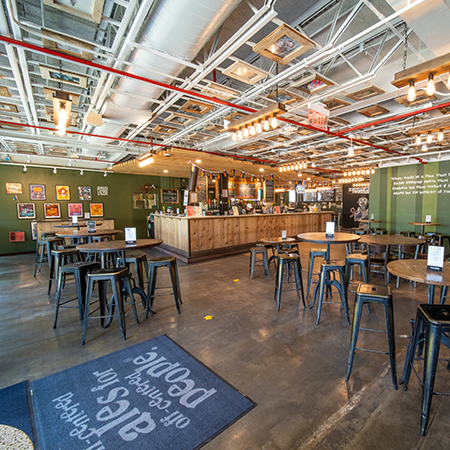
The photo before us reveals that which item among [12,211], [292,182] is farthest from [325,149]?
[12,211]

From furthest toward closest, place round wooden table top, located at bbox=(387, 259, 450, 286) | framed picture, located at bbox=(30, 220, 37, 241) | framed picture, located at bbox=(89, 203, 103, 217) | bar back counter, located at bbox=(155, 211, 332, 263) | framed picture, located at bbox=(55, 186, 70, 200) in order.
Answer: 1. framed picture, located at bbox=(89, 203, 103, 217)
2. framed picture, located at bbox=(55, 186, 70, 200)
3. framed picture, located at bbox=(30, 220, 37, 241)
4. bar back counter, located at bbox=(155, 211, 332, 263)
5. round wooden table top, located at bbox=(387, 259, 450, 286)

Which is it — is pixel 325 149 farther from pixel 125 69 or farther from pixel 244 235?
pixel 125 69

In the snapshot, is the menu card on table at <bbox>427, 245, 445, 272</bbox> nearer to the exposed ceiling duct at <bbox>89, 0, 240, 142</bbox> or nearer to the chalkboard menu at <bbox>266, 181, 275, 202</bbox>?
the exposed ceiling duct at <bbox>89, 0, 240, 142</bbox>

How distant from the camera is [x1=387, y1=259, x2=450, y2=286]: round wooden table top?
6.25 ft

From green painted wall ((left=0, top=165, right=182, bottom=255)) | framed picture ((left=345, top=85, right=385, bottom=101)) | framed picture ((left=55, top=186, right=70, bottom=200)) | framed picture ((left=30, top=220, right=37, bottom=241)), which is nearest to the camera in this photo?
framed picture ((left=345, top=85, right=385, bottom=101))

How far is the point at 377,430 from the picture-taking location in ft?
5.16

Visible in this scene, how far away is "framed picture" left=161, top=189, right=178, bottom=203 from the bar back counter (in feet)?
11.0

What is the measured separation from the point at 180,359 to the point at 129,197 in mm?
10161

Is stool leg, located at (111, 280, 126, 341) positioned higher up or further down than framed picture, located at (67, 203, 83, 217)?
further down

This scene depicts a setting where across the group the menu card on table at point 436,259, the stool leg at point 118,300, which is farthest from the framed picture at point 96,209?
the menu card on table at point 436,259

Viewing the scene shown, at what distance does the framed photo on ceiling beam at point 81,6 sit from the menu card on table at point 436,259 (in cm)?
379

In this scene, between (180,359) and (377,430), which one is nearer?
(377,430)

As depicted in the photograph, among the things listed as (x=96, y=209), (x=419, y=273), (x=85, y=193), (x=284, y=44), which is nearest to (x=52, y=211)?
(x=85, y=193)

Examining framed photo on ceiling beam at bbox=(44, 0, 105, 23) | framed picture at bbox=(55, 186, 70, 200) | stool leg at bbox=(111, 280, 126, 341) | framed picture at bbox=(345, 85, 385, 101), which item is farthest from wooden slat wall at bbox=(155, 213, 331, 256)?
framed photo on ceiling beam at bbox=(44, 0, 105, 23)
